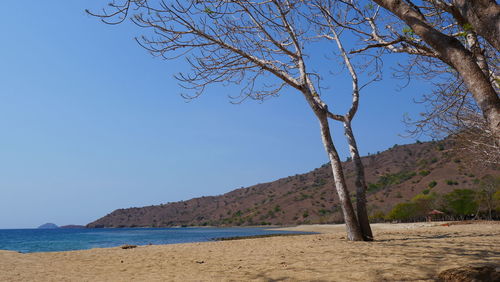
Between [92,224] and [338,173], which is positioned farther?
[92,224]

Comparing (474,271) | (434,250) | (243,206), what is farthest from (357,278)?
(243,206)

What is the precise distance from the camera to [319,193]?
6694 cm

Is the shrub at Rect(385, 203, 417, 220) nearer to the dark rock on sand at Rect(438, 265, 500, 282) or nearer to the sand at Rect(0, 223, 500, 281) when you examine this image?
the sand at Rect(0, 223, 500, 281)

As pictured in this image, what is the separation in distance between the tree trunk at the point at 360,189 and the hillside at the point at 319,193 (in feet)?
63.2

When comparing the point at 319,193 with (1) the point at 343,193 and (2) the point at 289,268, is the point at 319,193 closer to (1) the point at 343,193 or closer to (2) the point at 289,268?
(1) the point at 343,193

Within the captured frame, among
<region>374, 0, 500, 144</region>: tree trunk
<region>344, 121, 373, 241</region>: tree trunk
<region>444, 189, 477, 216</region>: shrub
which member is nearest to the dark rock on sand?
<region>374, 0, 500, 144</region>: tree trunk

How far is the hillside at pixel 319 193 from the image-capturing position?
4906 cm

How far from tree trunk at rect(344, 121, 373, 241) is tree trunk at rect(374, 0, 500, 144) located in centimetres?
692

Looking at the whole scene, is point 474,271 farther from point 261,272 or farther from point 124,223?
point 124,223

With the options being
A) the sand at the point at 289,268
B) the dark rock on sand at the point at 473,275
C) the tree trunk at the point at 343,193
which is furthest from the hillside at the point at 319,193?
the dark rock on sand at the point at 473,275

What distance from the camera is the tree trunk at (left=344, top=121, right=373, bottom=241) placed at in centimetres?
1127

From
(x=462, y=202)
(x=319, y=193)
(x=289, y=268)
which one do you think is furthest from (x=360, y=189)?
(x=319, y=193)

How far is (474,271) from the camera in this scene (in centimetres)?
470

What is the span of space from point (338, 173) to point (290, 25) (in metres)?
4.96
